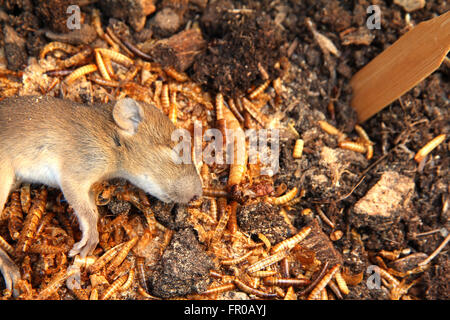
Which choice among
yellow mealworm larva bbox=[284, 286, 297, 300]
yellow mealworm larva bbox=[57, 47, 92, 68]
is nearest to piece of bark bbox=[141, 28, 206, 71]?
yellow mealworm larva bbox=[57, 47, 92, 68]

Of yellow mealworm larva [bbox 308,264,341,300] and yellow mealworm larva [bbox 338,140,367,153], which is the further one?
yellow mealworm larva [bbox 338,140,367,153]

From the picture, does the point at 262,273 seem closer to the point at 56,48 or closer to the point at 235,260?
the point at 235,260

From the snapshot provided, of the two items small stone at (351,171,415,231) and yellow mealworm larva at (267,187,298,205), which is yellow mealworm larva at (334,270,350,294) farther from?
yellow mealworm larva at (267,187,298,205)

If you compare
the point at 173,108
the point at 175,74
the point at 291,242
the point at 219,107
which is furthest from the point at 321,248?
the point at 175,74

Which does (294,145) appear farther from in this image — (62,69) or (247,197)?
(62,69)

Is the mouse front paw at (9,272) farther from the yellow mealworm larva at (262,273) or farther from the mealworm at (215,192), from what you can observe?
the yellow mealworm larva at (262,273)

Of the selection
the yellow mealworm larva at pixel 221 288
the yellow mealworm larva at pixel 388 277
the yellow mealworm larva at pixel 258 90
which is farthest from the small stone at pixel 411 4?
the yellow mealworm larva at pixel 221 288
